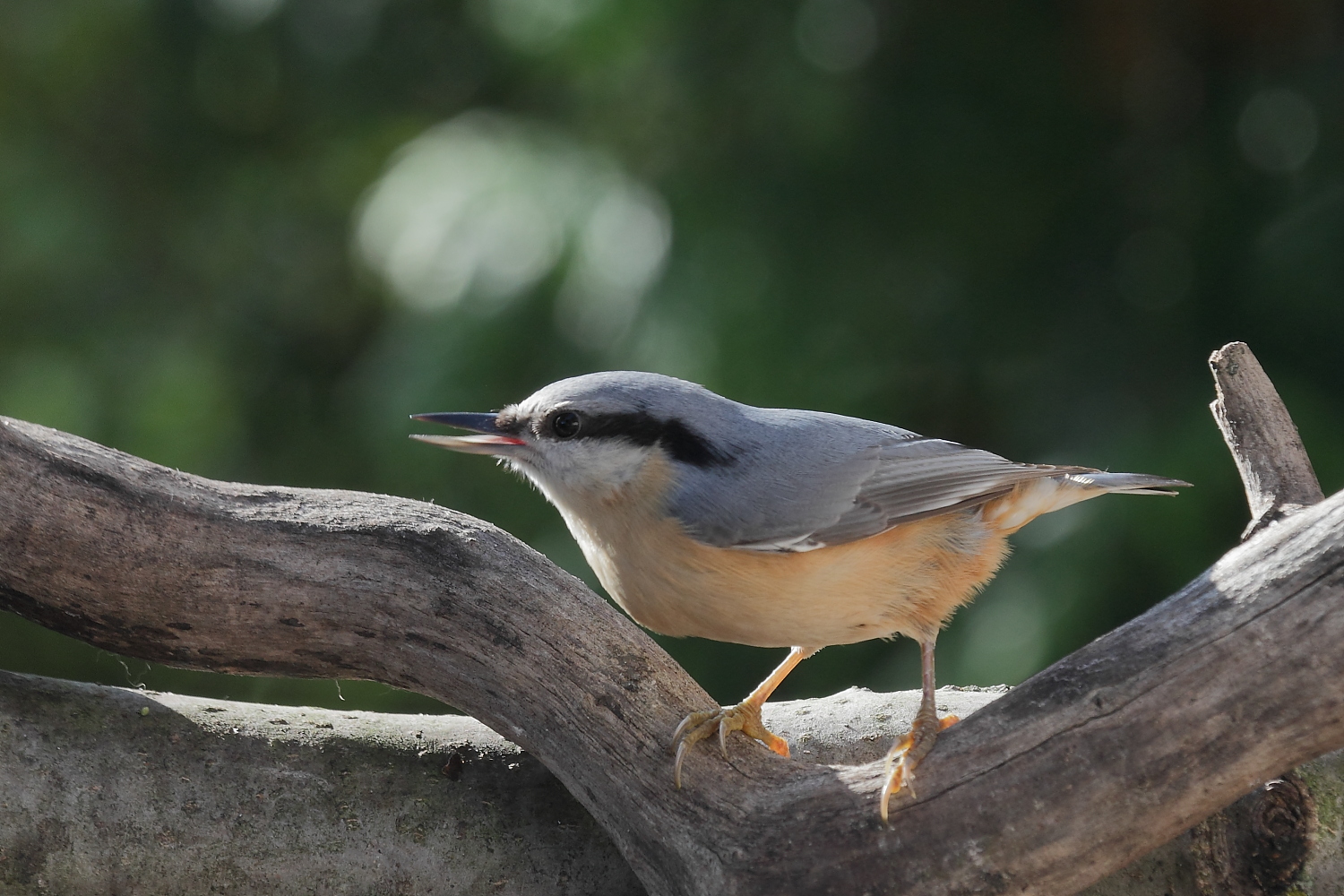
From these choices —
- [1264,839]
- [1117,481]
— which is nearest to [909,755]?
[1264,839]

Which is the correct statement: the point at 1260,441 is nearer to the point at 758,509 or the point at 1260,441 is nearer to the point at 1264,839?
the point at 1264,839

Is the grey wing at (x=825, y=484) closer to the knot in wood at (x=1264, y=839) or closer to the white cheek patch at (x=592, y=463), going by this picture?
the white cheek patch at (x=592, y=463)

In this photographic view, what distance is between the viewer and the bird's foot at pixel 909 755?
140 cm

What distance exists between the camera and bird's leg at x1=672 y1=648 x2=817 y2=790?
5.08 ft

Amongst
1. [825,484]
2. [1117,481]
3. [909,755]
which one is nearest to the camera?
[909,755]

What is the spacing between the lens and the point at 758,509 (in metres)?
1.58

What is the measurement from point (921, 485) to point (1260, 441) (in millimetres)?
451

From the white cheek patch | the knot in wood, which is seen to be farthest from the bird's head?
the knot in wood

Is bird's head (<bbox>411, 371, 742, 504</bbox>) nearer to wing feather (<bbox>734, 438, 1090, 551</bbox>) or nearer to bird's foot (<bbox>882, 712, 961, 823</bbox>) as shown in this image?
wing feather (<bbox>734, 438, 1090, 551</bbox>)

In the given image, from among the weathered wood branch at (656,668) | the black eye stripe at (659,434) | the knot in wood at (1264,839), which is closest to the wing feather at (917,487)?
the black eye stripe at (659,434)

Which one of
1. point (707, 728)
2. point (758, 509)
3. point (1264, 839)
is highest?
point (758, 509)

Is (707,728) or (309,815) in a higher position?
(309,815)

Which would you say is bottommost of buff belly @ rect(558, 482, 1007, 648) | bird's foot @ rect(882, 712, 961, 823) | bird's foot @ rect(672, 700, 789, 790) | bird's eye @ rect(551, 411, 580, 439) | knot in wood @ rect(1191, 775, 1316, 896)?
knot in wood @ rect(1191, 775, 1316, 896)

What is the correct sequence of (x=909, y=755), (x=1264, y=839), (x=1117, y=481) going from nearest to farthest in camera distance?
(x=909, y=755), (x=1264, y=839), (x=1117, y=481)
